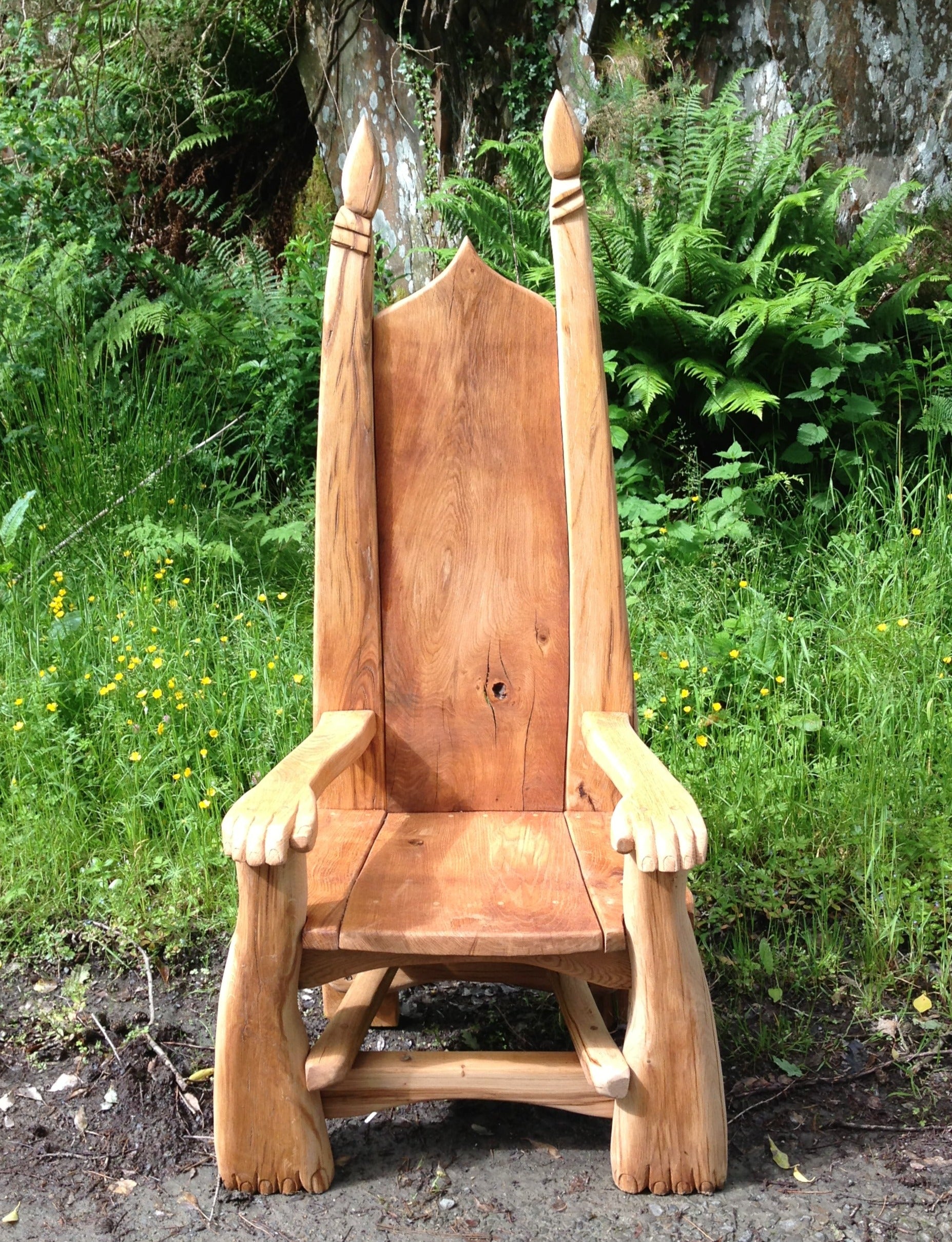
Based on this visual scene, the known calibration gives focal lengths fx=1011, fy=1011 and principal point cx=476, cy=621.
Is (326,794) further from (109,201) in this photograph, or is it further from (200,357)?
(109,201)

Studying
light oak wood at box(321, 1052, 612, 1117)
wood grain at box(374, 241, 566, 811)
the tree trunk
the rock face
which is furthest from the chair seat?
the rock face

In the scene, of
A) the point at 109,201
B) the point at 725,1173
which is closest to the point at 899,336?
the point at 725,1173

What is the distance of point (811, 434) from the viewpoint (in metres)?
3.30

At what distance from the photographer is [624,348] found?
351cm

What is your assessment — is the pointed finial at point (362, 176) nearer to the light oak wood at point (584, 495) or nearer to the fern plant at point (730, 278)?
the light oak wood at point (584, 495)

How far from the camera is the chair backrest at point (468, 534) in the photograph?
1.84 metres

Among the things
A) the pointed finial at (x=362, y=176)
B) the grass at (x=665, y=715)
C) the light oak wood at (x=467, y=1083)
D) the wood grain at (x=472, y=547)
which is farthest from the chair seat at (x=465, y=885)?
the pointed finial at (x=362, y=176)

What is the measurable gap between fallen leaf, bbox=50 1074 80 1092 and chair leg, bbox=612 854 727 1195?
38.6 inches

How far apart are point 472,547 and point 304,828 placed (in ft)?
2.38

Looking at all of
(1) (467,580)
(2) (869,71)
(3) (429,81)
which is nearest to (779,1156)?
(1) (467,580)

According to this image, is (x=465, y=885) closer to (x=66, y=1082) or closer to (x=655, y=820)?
(x=655, y=820)

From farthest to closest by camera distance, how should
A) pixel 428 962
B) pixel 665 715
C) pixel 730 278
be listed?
pixel 730 278
pixel 665 715
pixel 428 962

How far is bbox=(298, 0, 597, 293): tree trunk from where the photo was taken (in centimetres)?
421

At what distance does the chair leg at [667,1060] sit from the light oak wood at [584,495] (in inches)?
18.4
